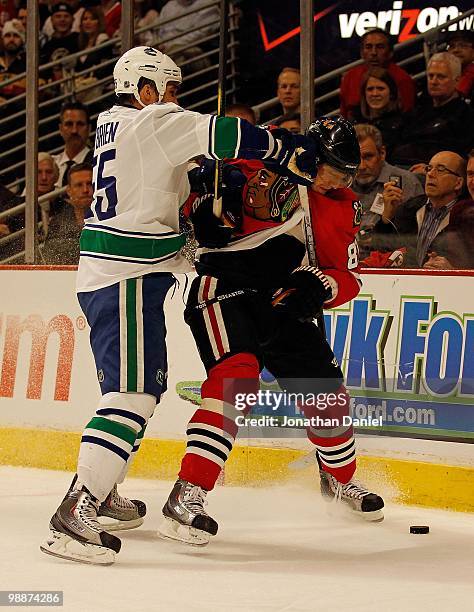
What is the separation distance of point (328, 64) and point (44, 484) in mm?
2298

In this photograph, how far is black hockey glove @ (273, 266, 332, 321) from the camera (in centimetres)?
346

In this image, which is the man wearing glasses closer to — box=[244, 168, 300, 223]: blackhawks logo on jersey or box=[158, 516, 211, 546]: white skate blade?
box=[244, 168, 300, 223]: blackhawks logo on jersey

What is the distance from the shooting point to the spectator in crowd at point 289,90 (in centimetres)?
523

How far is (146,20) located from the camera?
20.6 ft

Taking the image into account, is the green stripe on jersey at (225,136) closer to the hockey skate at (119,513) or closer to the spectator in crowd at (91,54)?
the hockey skate at (119,513)

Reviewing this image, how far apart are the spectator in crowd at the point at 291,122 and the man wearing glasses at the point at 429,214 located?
0.61 m

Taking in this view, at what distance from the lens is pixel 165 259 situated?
128 inches

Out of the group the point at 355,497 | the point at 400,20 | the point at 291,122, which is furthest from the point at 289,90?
the point at 355,497

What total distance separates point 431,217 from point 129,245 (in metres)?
1.72

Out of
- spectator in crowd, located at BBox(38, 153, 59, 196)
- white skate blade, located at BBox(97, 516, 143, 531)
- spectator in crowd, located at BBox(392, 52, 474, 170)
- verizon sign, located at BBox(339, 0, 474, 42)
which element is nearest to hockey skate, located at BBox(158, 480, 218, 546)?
white skate blade, located at BBox(97, 516, 143, 531)

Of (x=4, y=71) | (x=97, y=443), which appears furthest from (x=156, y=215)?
(x=4, y=71)

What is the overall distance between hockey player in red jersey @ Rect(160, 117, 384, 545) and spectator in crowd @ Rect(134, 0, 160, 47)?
2.84m

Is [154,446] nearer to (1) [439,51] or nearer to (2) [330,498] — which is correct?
(2) [330,498]

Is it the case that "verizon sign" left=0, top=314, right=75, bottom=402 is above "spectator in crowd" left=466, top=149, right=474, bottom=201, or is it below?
below
